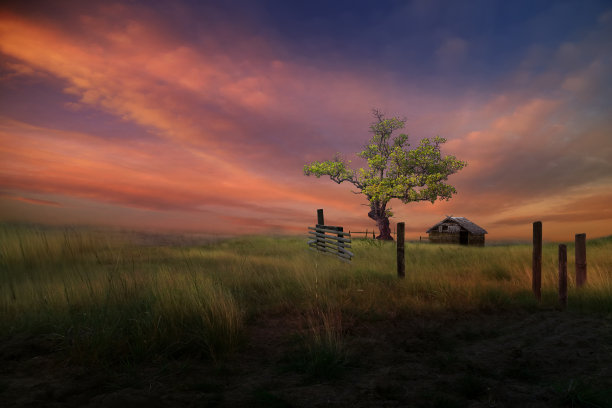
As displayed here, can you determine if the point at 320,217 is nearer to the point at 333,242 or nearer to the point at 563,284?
the point at 333,242

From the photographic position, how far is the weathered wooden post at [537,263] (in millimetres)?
8055

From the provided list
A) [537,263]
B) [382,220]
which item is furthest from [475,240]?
[537,263]

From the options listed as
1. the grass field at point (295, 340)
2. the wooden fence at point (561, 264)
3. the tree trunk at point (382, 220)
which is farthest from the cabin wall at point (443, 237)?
the grass field at point (295, 340)

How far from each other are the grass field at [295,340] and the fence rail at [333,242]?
19.2ft

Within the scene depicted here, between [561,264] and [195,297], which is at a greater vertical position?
[561,264]

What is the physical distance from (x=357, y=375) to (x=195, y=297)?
98.3 inches

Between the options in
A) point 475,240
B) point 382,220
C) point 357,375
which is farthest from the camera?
point 475,240

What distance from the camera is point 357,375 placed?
3980 millimetres

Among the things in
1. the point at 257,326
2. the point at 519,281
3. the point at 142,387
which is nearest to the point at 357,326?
the point at 257,326

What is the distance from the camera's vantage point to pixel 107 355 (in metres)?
4.24

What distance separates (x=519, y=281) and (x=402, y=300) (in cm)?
414

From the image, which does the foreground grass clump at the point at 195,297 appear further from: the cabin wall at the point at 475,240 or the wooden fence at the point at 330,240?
the cabin wall at the point at 475,240

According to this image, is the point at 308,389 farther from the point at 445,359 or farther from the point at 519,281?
the point at 519,281

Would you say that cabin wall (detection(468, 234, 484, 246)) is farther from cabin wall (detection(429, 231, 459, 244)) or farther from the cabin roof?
cabin wall (detection(429, 231, 459, 244))
